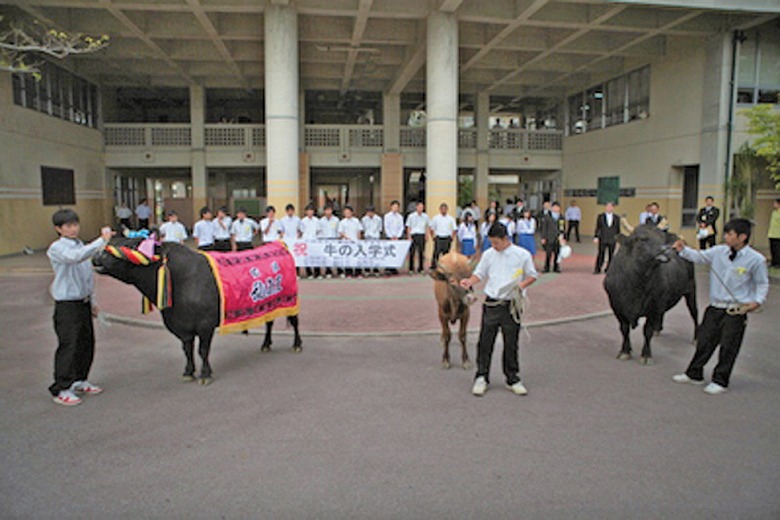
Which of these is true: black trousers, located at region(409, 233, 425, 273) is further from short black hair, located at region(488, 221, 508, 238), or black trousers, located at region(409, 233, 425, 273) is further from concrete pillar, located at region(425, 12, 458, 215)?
short black hair, located at region(488, 221, 508, 238)

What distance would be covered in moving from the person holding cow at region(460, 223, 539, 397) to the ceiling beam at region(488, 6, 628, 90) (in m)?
15.0

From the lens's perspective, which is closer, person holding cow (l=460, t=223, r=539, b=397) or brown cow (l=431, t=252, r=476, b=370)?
person holding cow (l=460, t=223, r=539, b=397)

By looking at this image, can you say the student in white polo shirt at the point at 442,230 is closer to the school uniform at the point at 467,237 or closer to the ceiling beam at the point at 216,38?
the school uniform at the point at 467,237

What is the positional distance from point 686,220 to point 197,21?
65.3 ft

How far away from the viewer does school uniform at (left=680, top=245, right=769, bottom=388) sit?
5465 mm

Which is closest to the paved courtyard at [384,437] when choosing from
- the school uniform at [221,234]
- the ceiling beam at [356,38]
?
the school uniform at [221,234]

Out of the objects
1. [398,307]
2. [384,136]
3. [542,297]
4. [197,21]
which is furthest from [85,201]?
[542,297]

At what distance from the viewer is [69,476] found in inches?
154

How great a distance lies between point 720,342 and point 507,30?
51.2ft

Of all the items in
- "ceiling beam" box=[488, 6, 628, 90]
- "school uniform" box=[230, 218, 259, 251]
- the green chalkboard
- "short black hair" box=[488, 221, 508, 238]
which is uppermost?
"ceiling beam" box=[488, 6, 628, 90]

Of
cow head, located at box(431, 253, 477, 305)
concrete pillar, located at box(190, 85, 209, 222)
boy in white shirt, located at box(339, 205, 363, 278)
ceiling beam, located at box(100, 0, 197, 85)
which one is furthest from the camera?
concrete pillar, located at box(190, 85, 209, 222)

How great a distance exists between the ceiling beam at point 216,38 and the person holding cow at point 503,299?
14.7m

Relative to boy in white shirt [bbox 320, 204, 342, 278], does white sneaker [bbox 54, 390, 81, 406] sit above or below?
below

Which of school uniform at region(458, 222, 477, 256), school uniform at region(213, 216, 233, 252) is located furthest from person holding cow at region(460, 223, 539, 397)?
school uniform at region(213, 216, 233, 252)
